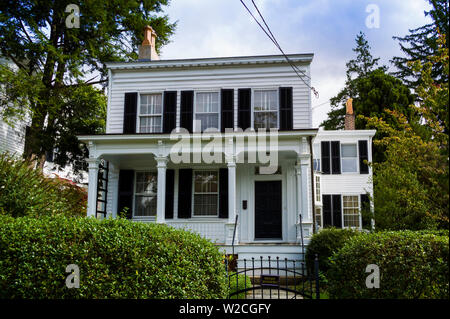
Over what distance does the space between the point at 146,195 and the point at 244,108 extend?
4.81 metres

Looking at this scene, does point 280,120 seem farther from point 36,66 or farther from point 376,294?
point 36,66

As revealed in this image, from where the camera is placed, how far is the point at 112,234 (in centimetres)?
548

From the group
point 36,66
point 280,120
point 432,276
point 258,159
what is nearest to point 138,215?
point 258,159

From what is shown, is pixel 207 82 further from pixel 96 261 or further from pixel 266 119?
pixel 96 261

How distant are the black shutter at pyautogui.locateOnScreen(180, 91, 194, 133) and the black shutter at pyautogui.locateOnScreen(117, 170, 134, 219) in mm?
2672

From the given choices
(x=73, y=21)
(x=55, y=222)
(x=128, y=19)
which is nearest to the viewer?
(x=55, y=222)

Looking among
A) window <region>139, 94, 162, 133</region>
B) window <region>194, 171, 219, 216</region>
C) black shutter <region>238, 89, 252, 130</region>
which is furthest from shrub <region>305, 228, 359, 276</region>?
window <region>139, 94, 162, 133</region>

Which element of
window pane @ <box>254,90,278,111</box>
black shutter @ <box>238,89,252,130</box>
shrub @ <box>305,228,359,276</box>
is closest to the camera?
shrub @ <box>305,228,359,276</box>

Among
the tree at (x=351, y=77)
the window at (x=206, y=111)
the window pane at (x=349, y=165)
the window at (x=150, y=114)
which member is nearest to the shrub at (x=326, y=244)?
the window at (x=206, y=111)

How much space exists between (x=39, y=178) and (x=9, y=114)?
669 cm

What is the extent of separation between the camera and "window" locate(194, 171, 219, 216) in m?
14.3

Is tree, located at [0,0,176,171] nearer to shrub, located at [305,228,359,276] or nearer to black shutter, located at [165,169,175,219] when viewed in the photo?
black shutter, located at [165,169,175,219]

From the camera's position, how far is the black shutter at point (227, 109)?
14.3m

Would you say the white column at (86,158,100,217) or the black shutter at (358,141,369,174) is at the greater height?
the black shutter at (358,141,369,174)
